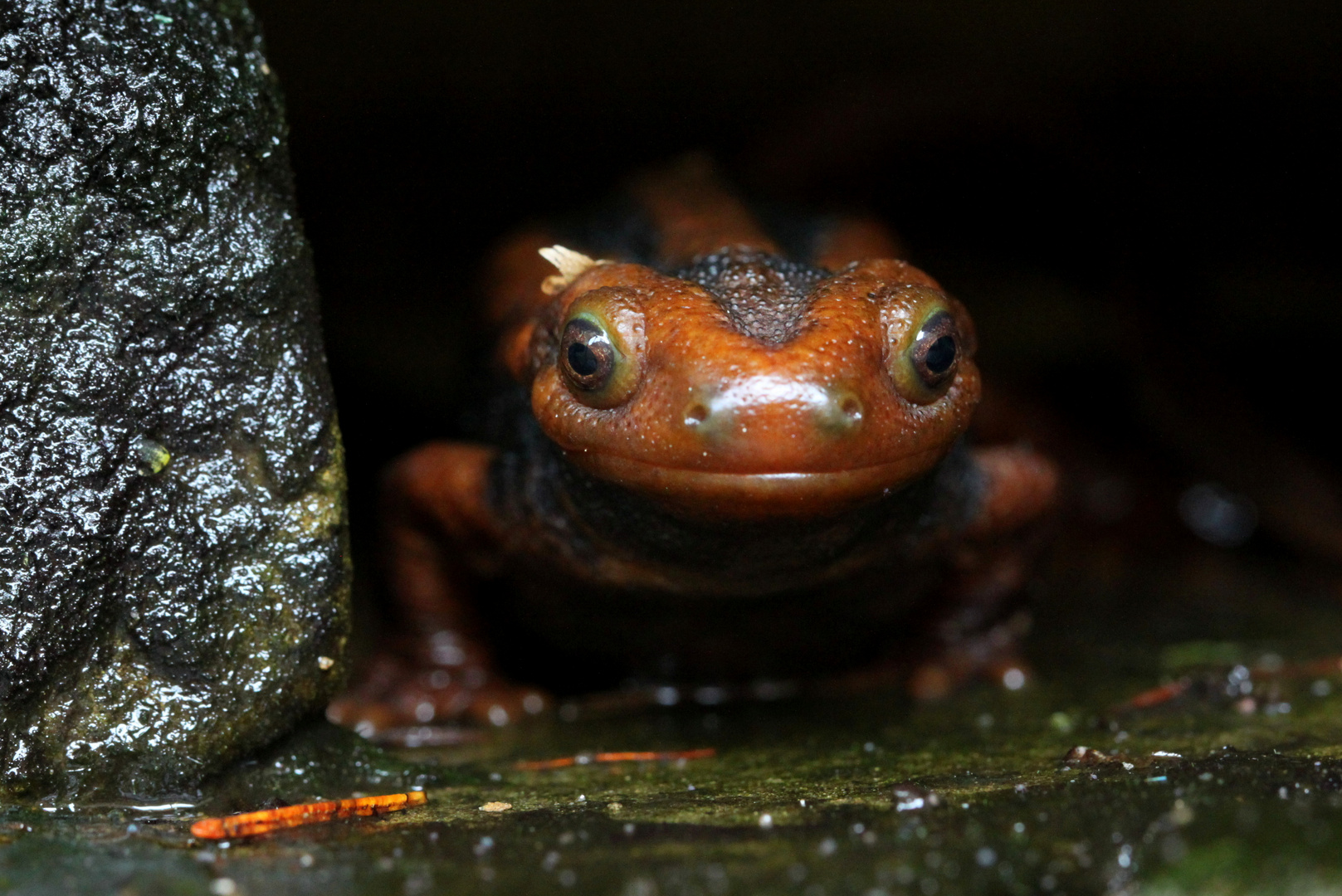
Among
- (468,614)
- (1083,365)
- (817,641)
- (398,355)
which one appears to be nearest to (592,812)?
(817,641)

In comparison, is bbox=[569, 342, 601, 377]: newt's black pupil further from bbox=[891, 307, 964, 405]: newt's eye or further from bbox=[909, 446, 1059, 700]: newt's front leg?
bbox=[909, 446, 1059, 700]: newt's front leg

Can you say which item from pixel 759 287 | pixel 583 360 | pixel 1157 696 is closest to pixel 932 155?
pixel 759 287

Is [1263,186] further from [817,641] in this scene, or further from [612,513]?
[612,513]

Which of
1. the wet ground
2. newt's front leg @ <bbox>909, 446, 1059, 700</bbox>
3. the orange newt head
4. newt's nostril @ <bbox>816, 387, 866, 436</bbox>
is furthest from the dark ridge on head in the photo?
newt's front leg @ <bbox>909, 446, 1059, 700</bbox>

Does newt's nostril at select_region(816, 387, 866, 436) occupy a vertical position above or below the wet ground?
above

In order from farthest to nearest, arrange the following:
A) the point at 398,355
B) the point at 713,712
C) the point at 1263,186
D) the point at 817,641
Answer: the point at 398,355
the point at 1263,186
the point at 817,641
the point at 713,712
